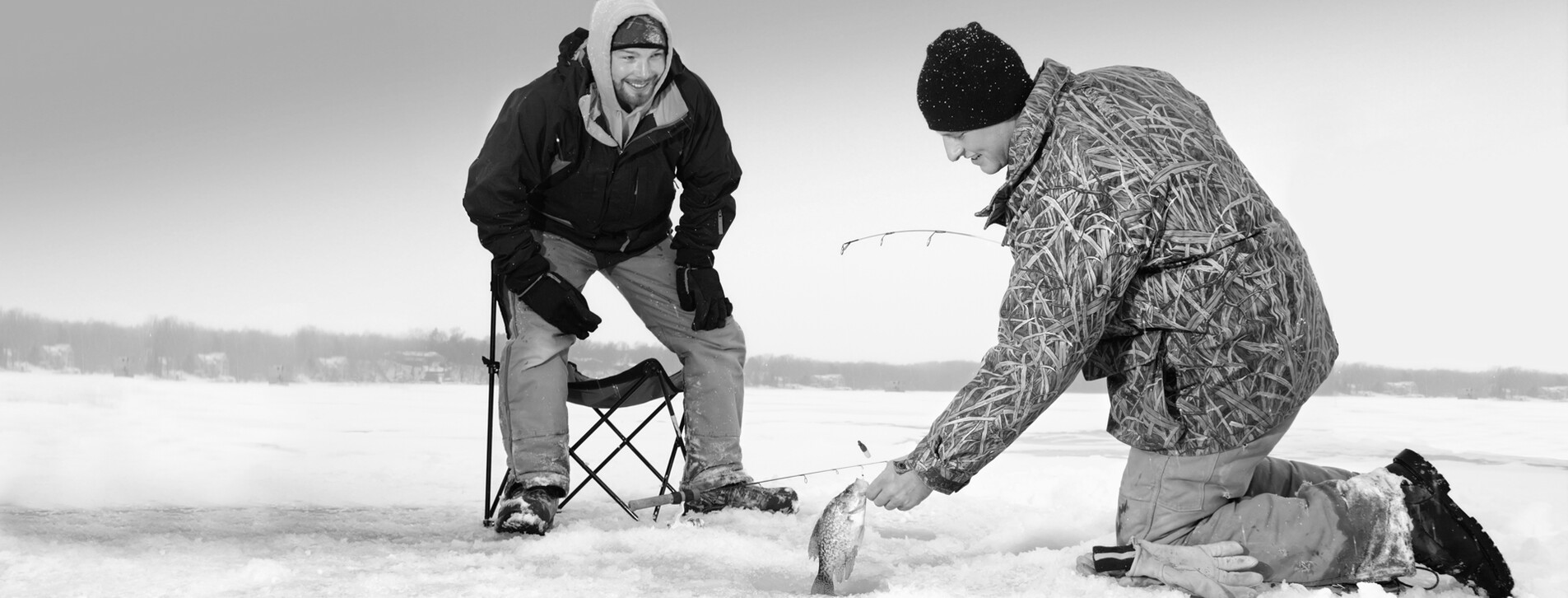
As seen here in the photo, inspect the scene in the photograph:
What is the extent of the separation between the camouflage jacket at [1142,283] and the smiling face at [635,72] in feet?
3.43

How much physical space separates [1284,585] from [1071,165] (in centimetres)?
78

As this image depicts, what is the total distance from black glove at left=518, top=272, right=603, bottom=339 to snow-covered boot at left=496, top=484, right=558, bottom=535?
1.30ft

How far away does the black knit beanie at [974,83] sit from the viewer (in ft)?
5.80

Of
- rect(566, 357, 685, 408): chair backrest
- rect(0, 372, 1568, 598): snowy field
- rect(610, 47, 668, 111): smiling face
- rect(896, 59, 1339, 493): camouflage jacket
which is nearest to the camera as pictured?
rect(896, 59, 1339, 493): camouflage jacket

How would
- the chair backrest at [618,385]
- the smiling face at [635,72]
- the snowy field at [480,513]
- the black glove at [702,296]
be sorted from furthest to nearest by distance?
1. the black glove at [702,296]
2. the chair backrest at [618,385]
3. the smiling face at [635,72]
4. the snowy field at [480,513]

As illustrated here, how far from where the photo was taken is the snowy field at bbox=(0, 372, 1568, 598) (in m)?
1.96

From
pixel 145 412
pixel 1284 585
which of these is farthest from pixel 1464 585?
pixel 145 412

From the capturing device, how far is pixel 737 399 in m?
2.89

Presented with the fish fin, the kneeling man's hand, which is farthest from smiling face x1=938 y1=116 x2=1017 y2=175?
the fish fin

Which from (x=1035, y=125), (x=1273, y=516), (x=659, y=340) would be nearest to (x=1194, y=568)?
(x=1273, y=516)

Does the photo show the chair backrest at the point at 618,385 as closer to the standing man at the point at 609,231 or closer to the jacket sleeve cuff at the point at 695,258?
the standing man at the point at 609,231

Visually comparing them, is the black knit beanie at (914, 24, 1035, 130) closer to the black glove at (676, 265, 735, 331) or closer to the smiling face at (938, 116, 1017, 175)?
the smiling face at (938, 116, 1017, 175)

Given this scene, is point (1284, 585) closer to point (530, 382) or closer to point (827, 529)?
point (827, 529)

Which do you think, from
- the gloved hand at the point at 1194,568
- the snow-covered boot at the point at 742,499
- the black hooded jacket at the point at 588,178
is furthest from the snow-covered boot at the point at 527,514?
→ the gloved hand at the point at 1194,568
